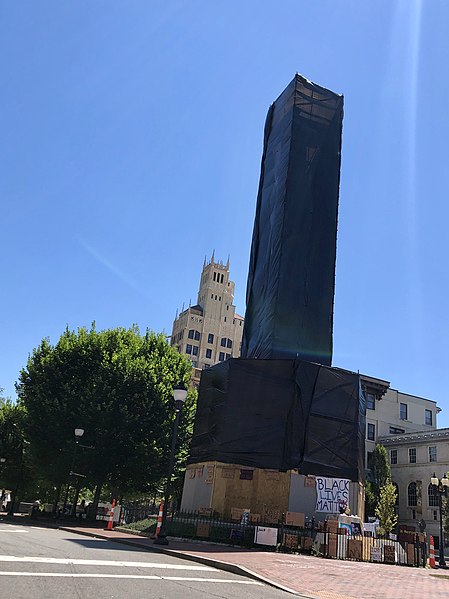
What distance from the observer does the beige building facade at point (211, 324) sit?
11812 centimetres

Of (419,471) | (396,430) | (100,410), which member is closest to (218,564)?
(100,410)

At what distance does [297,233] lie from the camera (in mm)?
30703

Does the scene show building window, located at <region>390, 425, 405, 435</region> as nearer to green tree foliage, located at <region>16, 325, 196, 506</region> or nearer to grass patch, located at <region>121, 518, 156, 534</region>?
green tree foliage, located at <region>16, 325, 196, 506</region>

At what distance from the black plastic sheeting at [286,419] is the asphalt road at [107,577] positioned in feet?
37.9

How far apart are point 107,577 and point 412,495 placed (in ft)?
170

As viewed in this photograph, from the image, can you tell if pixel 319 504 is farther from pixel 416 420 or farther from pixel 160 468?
pixel 416 420

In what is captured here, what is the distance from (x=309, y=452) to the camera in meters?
24.1

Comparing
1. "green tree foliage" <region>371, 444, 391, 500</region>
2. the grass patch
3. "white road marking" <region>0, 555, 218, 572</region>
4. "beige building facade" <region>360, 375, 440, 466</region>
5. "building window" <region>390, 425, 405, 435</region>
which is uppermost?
"beige building facade" <region>360, 375, 440, 466</region>

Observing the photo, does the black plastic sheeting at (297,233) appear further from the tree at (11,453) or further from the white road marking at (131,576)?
the tree at (11,453)

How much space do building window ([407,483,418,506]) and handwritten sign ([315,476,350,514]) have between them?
A: 32.8 m

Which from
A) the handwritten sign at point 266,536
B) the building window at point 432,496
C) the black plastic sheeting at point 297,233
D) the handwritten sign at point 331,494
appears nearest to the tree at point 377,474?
the building window at point 432,496

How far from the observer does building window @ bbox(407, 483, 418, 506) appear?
174 ft

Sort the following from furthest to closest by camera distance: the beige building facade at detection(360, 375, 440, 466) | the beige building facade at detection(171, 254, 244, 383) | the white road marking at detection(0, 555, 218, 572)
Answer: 1. the beige building facade at detection(171, 254, 244, 383)
2. the beige building facade at detection(360, 375, 440, 466)
3. the white road marking at detection(0, 555, 218, 572)

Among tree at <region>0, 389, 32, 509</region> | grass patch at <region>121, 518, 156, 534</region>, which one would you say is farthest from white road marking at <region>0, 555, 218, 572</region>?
tree at <region>0, 389, 32, 509</region>
